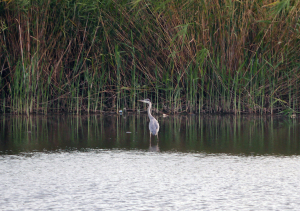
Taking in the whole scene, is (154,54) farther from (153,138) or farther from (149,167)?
(149,167)

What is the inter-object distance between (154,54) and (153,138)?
396 cm

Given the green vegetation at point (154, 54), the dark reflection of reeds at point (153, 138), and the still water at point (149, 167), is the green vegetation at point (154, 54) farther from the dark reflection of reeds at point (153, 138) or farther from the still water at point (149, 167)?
the still water at point (149, 167)

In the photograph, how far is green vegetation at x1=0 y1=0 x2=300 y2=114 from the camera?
11086 mm

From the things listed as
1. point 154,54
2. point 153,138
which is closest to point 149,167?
point 153,138

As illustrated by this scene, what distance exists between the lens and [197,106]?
38.8 feet

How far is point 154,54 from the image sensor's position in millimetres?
11688

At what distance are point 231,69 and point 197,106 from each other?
1.12 m

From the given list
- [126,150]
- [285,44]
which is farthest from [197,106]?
[126,150]

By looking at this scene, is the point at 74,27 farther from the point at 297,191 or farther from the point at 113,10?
the point at 297,191

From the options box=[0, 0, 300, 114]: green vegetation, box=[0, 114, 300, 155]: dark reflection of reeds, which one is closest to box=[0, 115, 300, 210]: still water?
box=[0, 114, 300, 155]: dark reflection of reeds

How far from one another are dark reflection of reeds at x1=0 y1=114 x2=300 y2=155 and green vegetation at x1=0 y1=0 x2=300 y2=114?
61cm

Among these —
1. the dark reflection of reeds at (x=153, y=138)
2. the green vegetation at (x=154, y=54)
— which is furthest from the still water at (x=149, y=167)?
the green vegetation at (x=154, y=54)

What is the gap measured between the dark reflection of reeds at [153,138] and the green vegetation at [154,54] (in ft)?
2.01

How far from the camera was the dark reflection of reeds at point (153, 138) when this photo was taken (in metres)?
7.14
